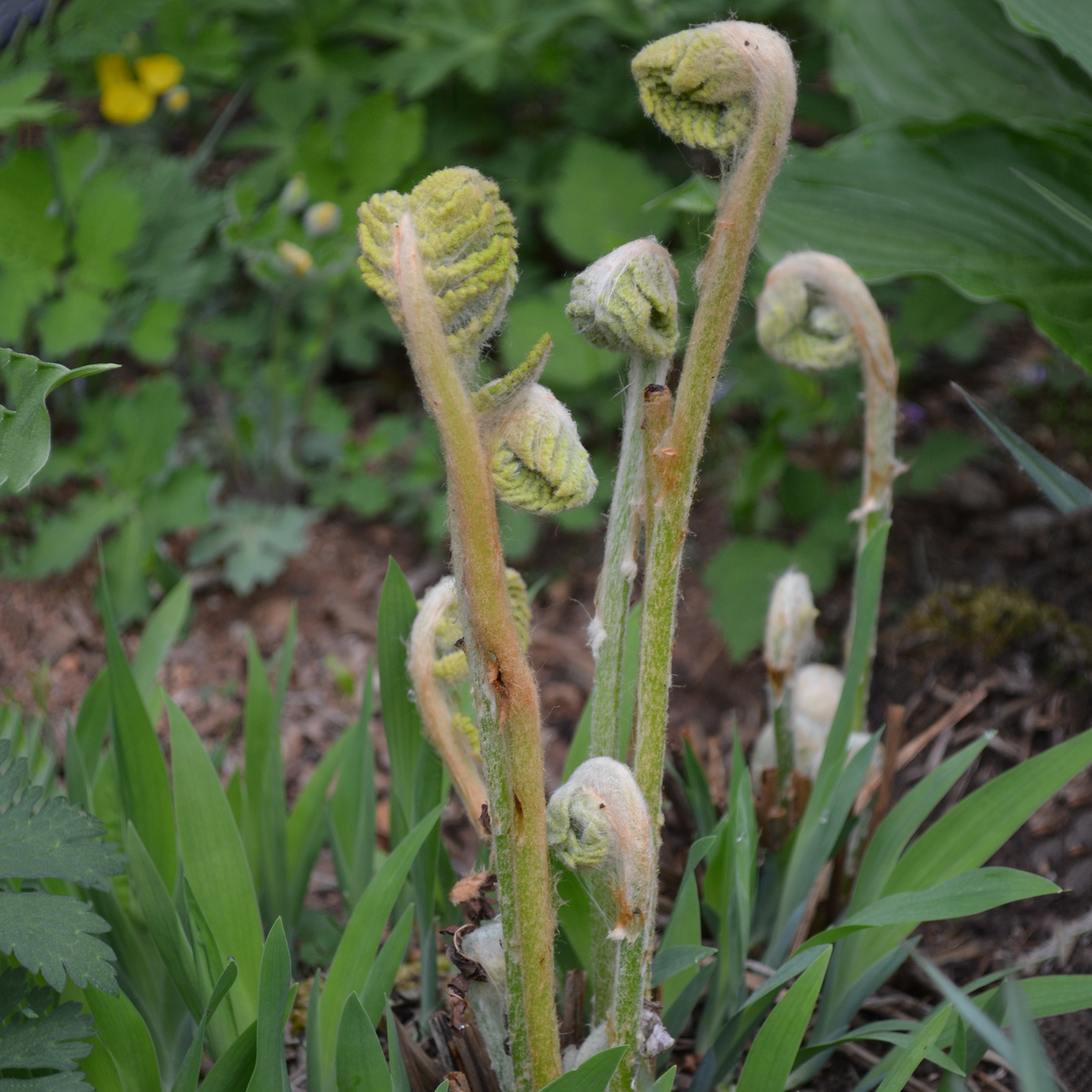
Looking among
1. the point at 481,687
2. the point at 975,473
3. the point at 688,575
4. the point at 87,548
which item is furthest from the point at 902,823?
the point at 87,548

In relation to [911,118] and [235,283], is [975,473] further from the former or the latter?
[235,283]

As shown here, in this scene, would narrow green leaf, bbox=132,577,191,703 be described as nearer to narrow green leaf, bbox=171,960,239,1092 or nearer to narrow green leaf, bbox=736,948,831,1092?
narrow green leaf, bbox=171,960,239,1092

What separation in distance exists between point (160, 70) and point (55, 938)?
2.33 m

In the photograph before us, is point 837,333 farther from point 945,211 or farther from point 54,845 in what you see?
point 54,845

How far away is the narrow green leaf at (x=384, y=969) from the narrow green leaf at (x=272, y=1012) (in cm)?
12

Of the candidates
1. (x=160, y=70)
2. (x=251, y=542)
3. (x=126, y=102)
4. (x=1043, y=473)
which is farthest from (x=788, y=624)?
(x=126, y=102)

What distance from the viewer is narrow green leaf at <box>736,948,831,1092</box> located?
0.95 m

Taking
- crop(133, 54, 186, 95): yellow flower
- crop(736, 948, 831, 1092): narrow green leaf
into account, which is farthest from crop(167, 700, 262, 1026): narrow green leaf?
crop(133, 54, 186, 95): yellow flower

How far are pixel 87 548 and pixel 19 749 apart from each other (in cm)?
110

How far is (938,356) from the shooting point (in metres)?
2.91

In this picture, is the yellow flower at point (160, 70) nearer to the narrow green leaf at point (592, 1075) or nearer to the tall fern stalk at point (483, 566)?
the tall fern stalk at point (483, 566)

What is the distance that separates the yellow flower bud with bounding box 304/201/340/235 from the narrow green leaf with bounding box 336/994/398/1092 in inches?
73.2

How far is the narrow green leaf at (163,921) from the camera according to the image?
1046 mm

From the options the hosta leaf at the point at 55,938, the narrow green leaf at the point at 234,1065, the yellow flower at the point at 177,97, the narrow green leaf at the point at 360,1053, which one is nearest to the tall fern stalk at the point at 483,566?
the narrow green leaf at the point at 360,1053
